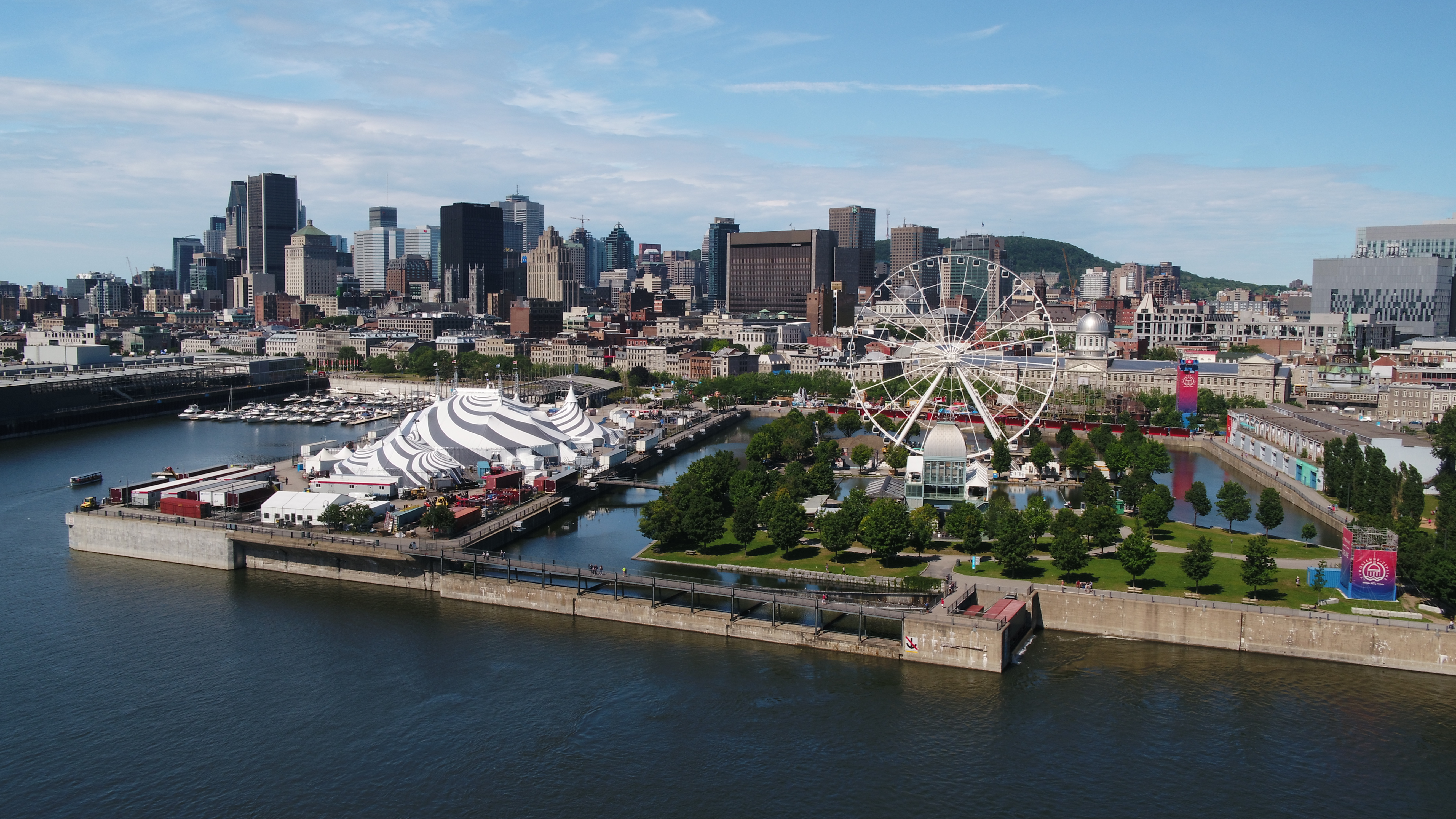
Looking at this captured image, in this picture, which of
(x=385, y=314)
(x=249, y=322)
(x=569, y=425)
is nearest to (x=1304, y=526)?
(x=569, y=425)

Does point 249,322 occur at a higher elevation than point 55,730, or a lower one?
higher

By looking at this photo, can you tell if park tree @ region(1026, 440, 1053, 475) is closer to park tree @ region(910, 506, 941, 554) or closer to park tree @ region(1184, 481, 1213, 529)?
park tree @ region(1184, 481, 1213, 529)

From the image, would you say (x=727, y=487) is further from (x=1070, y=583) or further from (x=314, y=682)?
(x=314, y=682)

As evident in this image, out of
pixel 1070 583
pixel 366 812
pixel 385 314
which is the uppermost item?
pixel 385 314

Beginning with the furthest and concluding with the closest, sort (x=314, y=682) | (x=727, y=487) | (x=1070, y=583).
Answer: (x=727, y=487)
(x=1070, y=583)
(x=314, y=682)

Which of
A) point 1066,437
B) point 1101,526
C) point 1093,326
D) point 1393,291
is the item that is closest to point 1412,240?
point 1393,291

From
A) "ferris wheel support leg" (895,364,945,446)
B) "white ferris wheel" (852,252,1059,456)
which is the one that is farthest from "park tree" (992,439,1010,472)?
"ferris wheel support leg" (895,364,945,446)

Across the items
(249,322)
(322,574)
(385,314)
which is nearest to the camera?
(322,574)

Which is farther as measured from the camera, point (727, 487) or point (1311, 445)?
point (1311, 445)

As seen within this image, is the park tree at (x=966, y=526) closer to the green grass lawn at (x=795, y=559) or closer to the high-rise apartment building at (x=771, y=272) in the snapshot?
the green grass lawn at (x=795, y=559)
